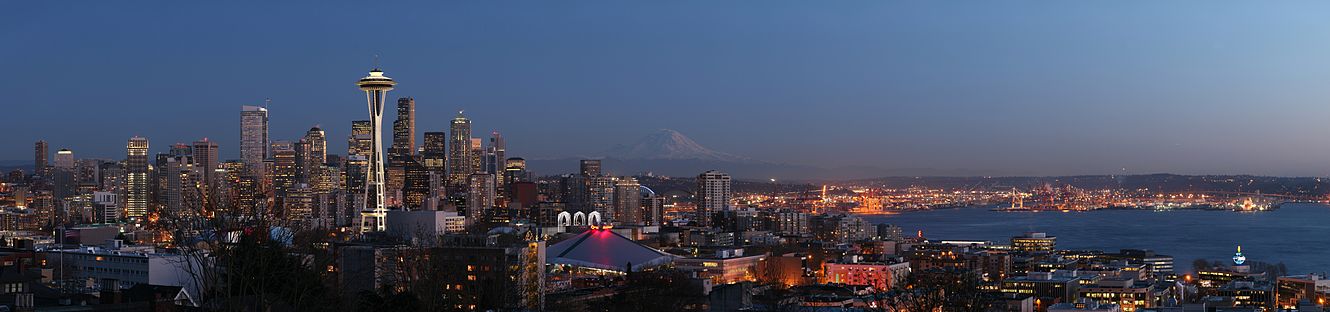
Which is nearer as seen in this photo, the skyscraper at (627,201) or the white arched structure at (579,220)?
the white arched structure at (579,220)

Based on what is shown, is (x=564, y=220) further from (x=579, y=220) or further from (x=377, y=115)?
(x=377, y=115)

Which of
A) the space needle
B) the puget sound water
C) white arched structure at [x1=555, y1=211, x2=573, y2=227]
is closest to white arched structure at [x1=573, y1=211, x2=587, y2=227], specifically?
white arched structure at [x1=555, y1=211, x2=573, y2=227]

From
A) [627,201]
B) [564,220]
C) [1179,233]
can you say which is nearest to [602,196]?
[627,201]

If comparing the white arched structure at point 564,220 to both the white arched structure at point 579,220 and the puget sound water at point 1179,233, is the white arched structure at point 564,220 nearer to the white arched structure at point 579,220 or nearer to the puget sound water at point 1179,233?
the white arched structure at point 579,220

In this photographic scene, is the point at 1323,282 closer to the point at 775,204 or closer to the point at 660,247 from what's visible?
the point at 660,247

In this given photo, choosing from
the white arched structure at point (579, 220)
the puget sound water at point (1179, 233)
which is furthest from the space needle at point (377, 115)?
the puget sound water at point (1179, 233)

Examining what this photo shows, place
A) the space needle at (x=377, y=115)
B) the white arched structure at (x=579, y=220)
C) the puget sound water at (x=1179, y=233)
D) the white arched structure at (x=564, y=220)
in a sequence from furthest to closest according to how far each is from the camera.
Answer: the white arched structure at (x=564, y=220) → the white arched structure at (x=579, y=220) → the puget sound water at (x=1179, y=233) → the space needle at (x=377, y=115)

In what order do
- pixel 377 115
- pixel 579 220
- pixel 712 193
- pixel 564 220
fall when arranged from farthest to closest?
pixel 712 193 → pixel 564 220 → pixel 579 220 → pixel 377 115
